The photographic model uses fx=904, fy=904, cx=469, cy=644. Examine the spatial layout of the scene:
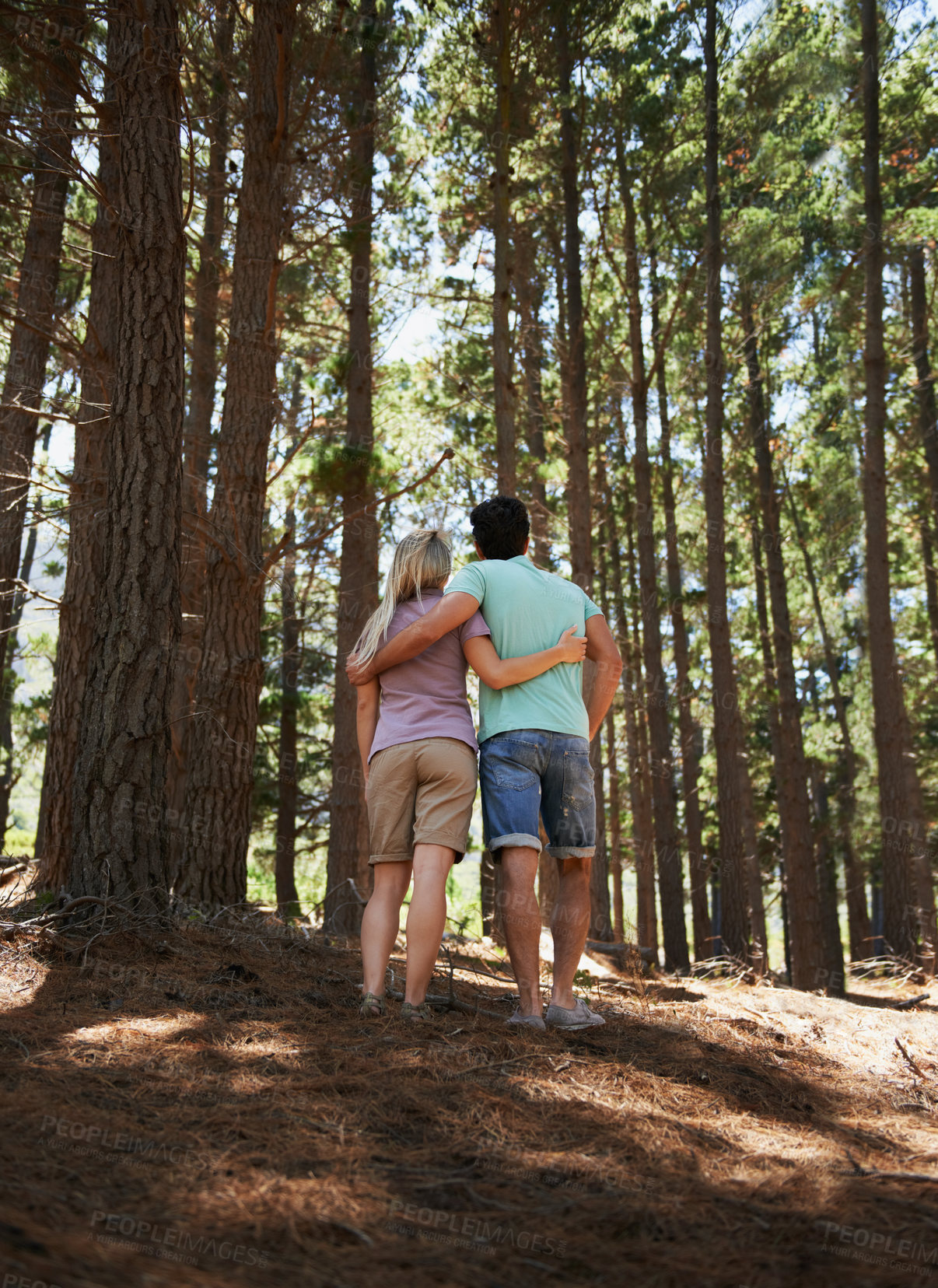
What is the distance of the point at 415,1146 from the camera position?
2.15 metres

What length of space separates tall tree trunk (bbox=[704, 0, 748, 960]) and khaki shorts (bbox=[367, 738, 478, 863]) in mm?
6688

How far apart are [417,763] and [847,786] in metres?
19.3

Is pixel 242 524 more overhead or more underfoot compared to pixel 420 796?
more overhead

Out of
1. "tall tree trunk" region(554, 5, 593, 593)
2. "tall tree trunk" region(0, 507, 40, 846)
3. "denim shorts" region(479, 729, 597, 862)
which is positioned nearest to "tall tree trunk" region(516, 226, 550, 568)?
"tall tree trunk" region(554, 5, 593, 593)

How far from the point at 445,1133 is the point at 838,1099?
152cm

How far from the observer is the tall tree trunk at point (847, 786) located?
61.1 feet

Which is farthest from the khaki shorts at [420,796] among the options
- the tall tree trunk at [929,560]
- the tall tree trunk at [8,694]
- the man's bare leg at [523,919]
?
the tall tree trunk at [929,560]

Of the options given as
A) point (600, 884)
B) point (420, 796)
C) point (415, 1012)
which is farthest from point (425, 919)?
point (600, 884)

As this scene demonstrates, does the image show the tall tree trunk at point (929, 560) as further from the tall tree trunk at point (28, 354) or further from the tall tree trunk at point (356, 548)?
the tall tree trunk at point (28, 354)

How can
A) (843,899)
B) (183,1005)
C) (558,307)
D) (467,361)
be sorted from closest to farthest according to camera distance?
(183,1005)
(558,307)
(467,361)
(843,899)

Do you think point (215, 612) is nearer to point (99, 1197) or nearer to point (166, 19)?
point (166, 19)

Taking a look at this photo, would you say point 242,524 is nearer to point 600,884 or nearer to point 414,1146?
point 414,1146

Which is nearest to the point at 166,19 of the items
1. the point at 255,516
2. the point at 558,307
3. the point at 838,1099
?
the point at 255,516

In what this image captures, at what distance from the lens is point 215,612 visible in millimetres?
5879
